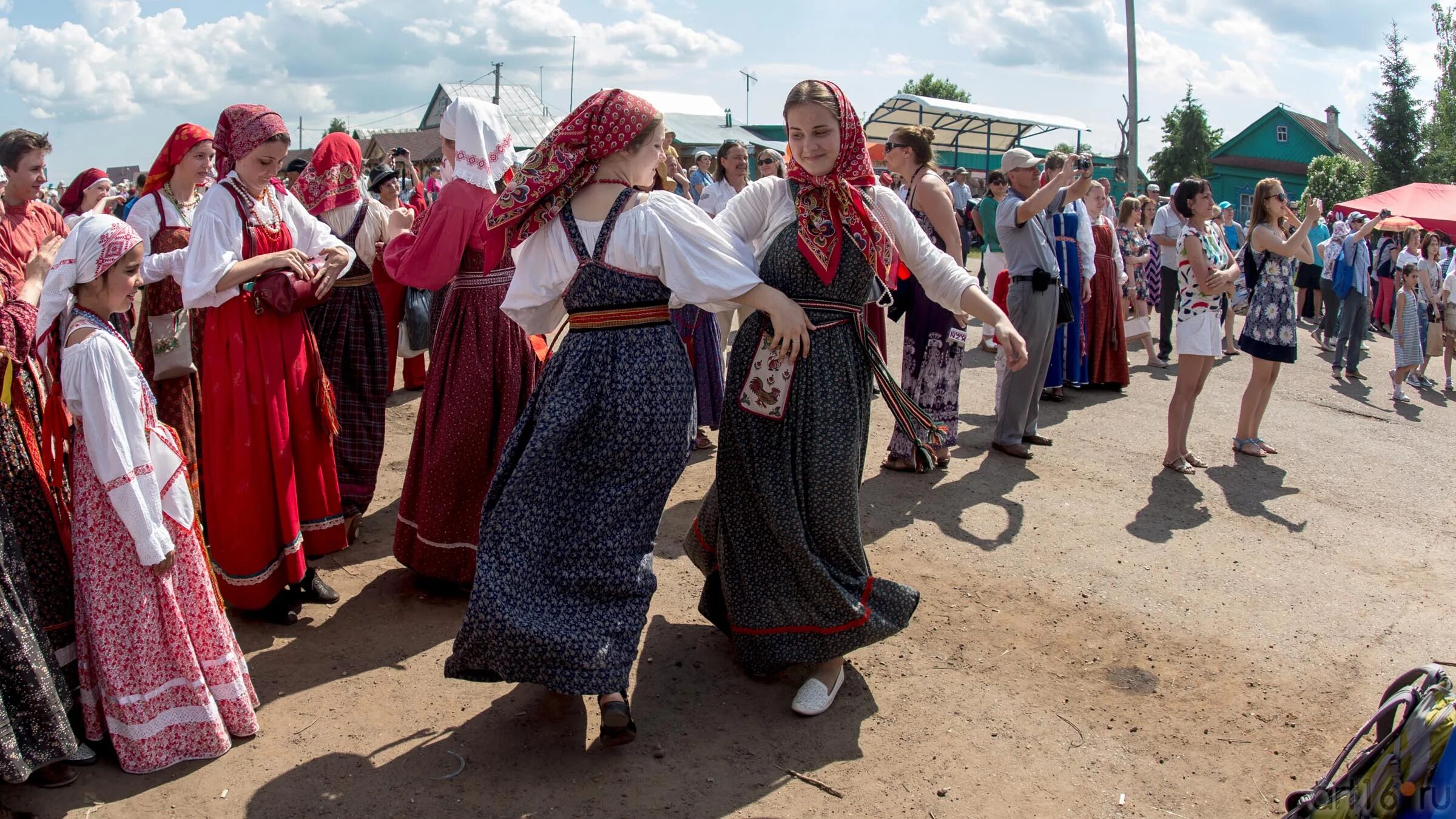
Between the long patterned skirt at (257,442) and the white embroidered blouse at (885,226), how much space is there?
1805mm

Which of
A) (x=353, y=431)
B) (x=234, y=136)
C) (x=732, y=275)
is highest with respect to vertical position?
(x=234, y=136)

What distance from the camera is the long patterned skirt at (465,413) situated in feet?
14.0

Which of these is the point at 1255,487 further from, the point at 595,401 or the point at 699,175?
the point at 699,175

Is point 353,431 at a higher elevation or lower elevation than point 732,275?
lower

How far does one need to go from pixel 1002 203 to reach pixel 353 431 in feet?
14.2

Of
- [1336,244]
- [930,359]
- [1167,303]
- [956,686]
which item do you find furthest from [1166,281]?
[956,686]

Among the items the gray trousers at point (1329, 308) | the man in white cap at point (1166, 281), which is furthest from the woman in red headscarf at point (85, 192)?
the gray trousers at point (1329, 308)

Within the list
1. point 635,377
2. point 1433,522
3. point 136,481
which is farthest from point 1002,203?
point 136,481

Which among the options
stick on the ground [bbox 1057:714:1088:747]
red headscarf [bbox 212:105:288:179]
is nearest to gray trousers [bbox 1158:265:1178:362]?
stick on the ground [bbox 1057:714:1088:747]

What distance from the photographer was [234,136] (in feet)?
12.8

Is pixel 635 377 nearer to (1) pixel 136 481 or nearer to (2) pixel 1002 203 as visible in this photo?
(1) pixel 136 481

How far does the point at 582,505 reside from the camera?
313 centimetres

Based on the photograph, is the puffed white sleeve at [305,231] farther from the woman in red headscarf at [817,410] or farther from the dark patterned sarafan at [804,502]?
the dark patterned sarafan at [804,502]

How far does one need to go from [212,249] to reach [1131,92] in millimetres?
21215
